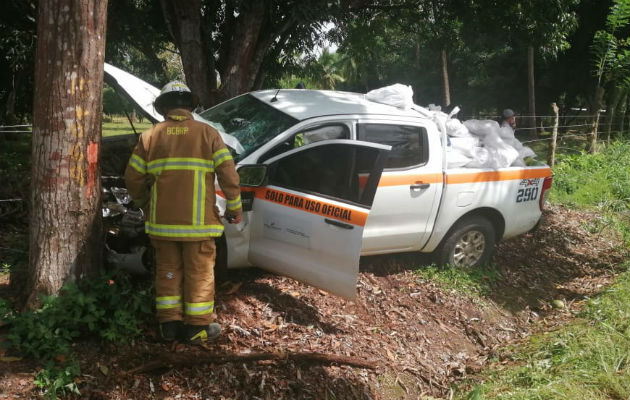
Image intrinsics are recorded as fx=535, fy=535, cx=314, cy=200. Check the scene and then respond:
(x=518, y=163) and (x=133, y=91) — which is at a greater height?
(x=133, y=91)

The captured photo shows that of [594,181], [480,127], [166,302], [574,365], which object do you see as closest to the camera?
Result: [166,302]

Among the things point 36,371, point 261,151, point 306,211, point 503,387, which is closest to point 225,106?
point 261,151

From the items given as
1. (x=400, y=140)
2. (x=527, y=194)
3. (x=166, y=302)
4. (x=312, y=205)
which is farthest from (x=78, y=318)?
(x=527, y=194)

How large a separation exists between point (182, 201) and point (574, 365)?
3.20m

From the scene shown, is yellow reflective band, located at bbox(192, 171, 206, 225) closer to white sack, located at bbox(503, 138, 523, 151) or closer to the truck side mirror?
the truck side mirror

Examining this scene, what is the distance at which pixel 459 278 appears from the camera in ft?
18.8

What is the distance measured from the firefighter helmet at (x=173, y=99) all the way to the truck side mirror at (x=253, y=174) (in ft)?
2.24

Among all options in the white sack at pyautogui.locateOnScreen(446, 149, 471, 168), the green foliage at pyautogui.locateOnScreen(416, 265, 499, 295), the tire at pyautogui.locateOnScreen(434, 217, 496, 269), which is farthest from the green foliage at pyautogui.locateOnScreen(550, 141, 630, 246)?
the white sack at pyautogui.locateOnScreen(446, 149, 471, 168)

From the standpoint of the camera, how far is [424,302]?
530 cm

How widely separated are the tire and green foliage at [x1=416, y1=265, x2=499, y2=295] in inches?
3.3

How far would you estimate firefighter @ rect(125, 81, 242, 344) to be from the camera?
358cm

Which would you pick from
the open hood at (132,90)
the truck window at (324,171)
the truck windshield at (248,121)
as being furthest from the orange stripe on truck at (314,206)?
the open hood at (132,90)

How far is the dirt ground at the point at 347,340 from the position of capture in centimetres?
344

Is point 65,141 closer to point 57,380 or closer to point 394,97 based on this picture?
point 57,380
